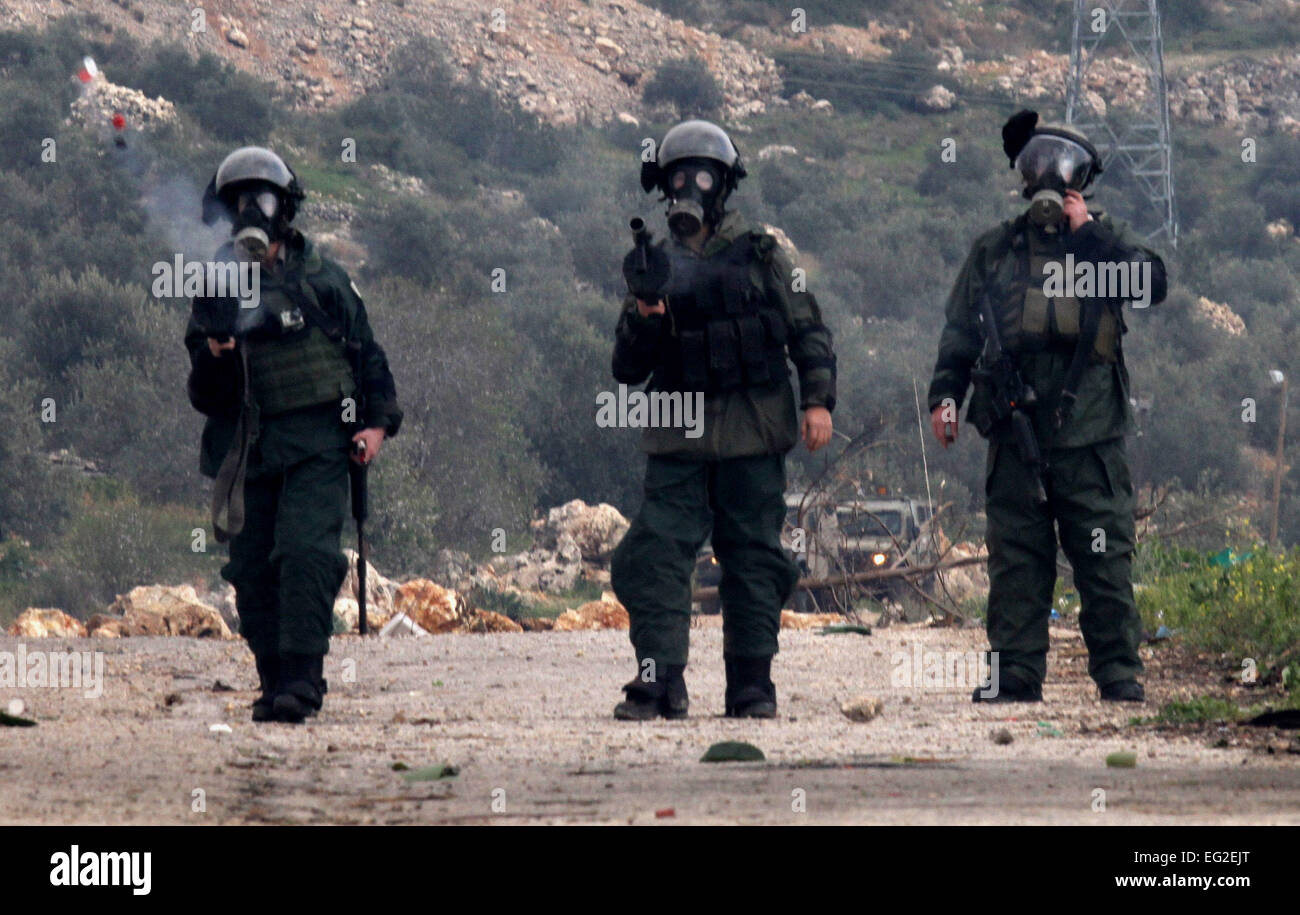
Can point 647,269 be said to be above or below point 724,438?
above

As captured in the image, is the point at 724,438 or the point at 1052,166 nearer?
the point at 724,438

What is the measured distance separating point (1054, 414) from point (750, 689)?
1425 millimetres

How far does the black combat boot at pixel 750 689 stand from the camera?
634 cm

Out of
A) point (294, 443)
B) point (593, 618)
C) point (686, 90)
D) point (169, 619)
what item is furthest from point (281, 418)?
point (686, 90)

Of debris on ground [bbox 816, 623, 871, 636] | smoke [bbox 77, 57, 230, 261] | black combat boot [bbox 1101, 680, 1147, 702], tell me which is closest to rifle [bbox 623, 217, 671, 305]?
black combat boot [bbox 1101, 680, 1147, 702]

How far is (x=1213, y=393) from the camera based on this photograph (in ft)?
124

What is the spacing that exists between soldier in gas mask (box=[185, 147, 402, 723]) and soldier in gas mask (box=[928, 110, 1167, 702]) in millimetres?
2059

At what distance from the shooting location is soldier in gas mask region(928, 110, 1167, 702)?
6688 mm

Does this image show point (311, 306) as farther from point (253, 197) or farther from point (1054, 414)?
point (1054, 414)

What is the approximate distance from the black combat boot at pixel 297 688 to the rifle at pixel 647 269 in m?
1.59

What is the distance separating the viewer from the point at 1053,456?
6.74m

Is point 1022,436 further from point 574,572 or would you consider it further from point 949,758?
point 574,572
